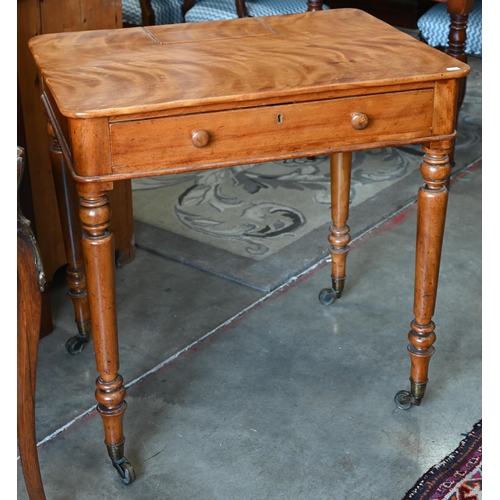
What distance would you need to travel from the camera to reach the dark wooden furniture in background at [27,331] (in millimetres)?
1457

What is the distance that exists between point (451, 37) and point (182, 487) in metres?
2.09

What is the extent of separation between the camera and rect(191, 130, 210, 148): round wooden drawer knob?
152 cm

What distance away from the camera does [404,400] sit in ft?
6.63

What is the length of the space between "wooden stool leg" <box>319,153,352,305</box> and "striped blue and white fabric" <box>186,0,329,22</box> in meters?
1.60

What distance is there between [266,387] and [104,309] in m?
0.63

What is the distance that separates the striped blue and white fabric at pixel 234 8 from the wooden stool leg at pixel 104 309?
235 cm

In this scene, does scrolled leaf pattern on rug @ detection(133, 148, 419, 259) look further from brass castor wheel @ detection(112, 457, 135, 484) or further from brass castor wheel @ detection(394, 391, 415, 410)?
brass castor wheel @ detection(112, 457, 135, 484)

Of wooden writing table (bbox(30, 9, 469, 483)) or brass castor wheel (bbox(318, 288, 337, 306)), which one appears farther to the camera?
brass castor wheel (bbox(318, 288, 337, 306))

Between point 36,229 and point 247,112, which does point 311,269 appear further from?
point 247,112

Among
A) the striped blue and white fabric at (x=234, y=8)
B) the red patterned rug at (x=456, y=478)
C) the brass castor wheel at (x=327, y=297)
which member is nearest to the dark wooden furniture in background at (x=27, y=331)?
the red patterned rug at (x=456, y=478)

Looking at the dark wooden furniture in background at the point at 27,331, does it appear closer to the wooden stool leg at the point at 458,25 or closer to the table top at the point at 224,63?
the table top at the point at 224,63

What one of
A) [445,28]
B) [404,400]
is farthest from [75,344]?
[445,28]

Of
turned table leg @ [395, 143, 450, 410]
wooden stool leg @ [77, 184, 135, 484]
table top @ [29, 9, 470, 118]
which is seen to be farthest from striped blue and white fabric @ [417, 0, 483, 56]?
wooden stool leg @ [77, 184, 135, 484]

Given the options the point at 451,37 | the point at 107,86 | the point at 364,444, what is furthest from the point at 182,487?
the point at 451,37
